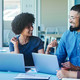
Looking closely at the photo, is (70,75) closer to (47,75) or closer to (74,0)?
(47,75)

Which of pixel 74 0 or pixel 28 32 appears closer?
pixel 28 32

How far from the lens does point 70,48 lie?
277 centimetres

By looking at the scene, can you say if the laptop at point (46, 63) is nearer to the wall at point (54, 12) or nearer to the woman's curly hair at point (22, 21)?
the woman's curly hair at point (22, 21)

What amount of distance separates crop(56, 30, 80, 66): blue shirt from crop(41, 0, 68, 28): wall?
7.70 metres

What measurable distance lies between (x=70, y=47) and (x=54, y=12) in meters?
7.89

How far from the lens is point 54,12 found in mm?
10539

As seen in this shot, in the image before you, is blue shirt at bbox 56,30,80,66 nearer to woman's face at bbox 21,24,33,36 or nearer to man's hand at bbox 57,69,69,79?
woman's face at bbox 21,24,33,36

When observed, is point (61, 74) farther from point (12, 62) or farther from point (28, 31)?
point (28, 31)

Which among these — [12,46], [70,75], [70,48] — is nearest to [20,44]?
[12,46]

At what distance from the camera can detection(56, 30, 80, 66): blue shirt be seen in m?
2.74

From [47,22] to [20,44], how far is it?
789 centimetres

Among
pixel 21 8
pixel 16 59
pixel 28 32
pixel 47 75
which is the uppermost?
pixel 21 8

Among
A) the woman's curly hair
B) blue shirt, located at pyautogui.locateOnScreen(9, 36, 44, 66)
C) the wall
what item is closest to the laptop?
blue shirt, located at pyautogui.locateOnScreen(9, 36, 44, 66)

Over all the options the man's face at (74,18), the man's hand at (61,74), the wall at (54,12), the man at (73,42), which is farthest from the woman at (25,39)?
the wall at (54,12)
